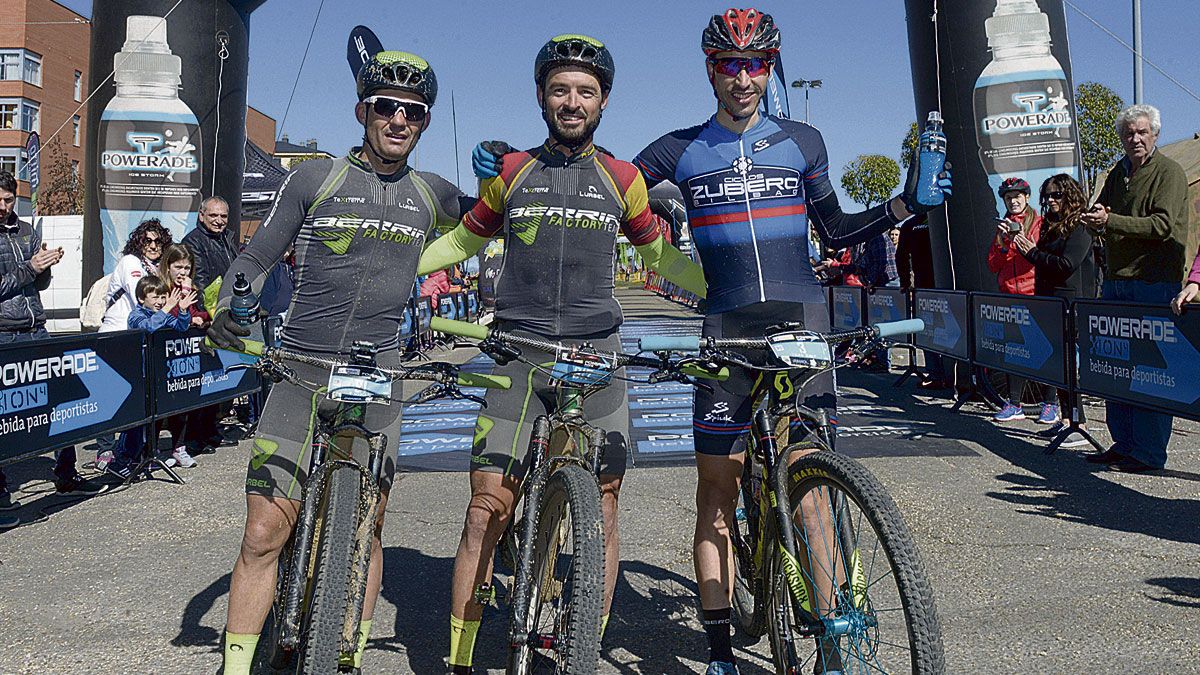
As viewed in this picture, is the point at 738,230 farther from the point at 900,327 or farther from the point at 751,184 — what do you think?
the point at 900,327

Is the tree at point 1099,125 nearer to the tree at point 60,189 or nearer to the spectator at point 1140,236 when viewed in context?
the spectator at point 1140,236

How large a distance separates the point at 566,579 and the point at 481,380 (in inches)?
29.3

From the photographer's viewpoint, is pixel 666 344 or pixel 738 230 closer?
pixel 666 344

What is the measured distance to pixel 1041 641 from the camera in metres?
4.20

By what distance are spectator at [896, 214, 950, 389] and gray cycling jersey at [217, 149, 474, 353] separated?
32.9ft

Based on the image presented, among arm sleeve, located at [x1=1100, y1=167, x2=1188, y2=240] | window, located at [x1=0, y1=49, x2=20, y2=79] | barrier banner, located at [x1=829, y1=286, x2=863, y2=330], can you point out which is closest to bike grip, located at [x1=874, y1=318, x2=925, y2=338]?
arm sleeve, located at [x1=1100, y1=167, x2=1188, y2=240]

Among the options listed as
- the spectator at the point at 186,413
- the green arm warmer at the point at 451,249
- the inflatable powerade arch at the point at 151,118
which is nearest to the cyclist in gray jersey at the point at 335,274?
the green arm warmer at the point at 451,249

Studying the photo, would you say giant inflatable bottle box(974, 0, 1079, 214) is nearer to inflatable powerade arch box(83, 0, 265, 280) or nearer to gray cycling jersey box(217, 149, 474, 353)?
gray cycling jersey box(217, 149, 474, 353)

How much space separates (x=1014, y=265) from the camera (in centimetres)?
1048

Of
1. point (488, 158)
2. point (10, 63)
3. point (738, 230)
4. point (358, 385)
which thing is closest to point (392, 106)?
point (488, 158)

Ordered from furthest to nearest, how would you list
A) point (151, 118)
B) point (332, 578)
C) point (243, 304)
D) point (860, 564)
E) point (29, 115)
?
point (29, 115)
point (151, 118)
point (243, 304)
point (860, 564)
point (332, 578)

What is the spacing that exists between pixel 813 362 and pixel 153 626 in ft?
11.1

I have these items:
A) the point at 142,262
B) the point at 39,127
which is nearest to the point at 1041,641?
the point at 142,262

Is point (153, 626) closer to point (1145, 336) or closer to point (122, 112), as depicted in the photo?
point (1145, 336)
